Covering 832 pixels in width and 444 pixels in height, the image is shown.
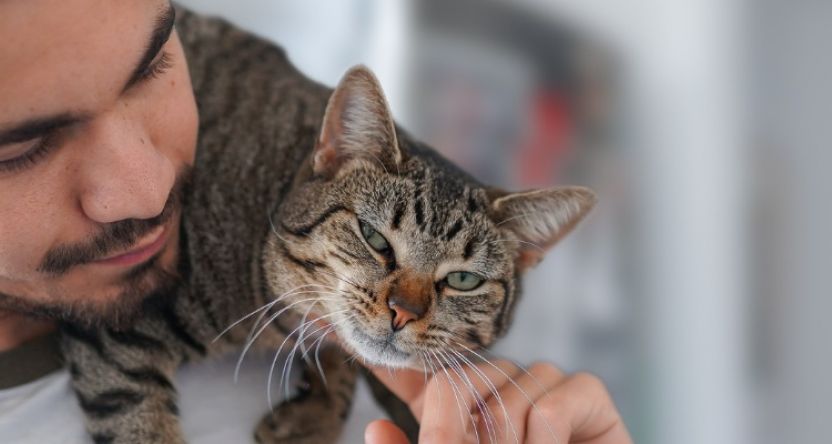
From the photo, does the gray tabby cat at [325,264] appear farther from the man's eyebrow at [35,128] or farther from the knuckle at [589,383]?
the man's eyebrow at [35,128]

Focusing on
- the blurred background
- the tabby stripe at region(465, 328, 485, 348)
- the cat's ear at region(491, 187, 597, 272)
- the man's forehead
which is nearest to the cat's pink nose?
the tabby stripe at region(465, 328, 485, 348)

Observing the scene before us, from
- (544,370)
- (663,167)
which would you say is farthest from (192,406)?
(663,167)

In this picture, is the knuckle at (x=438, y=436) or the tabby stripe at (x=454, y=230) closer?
the knuckle at (x=438, y=436)

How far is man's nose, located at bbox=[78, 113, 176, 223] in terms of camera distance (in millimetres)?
847

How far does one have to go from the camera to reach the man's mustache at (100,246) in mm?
905

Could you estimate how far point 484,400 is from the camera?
1019mm

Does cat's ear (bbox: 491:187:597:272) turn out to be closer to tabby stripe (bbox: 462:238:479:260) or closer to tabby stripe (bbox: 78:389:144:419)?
tabby stripe (bbox: 462:238:479:260)

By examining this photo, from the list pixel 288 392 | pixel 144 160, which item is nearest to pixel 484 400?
pixel 288 392

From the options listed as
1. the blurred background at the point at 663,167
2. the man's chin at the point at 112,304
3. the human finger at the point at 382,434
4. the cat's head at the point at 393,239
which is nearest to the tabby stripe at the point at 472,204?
the cat's head at the point at 393,239

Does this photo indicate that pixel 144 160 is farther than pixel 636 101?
No

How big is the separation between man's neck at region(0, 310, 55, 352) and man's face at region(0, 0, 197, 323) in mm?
44

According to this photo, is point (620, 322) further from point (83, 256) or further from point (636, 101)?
point (83, 256)

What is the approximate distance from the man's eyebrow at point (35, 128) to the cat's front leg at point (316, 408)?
0.56 m

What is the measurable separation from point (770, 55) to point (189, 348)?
5.22 ft
